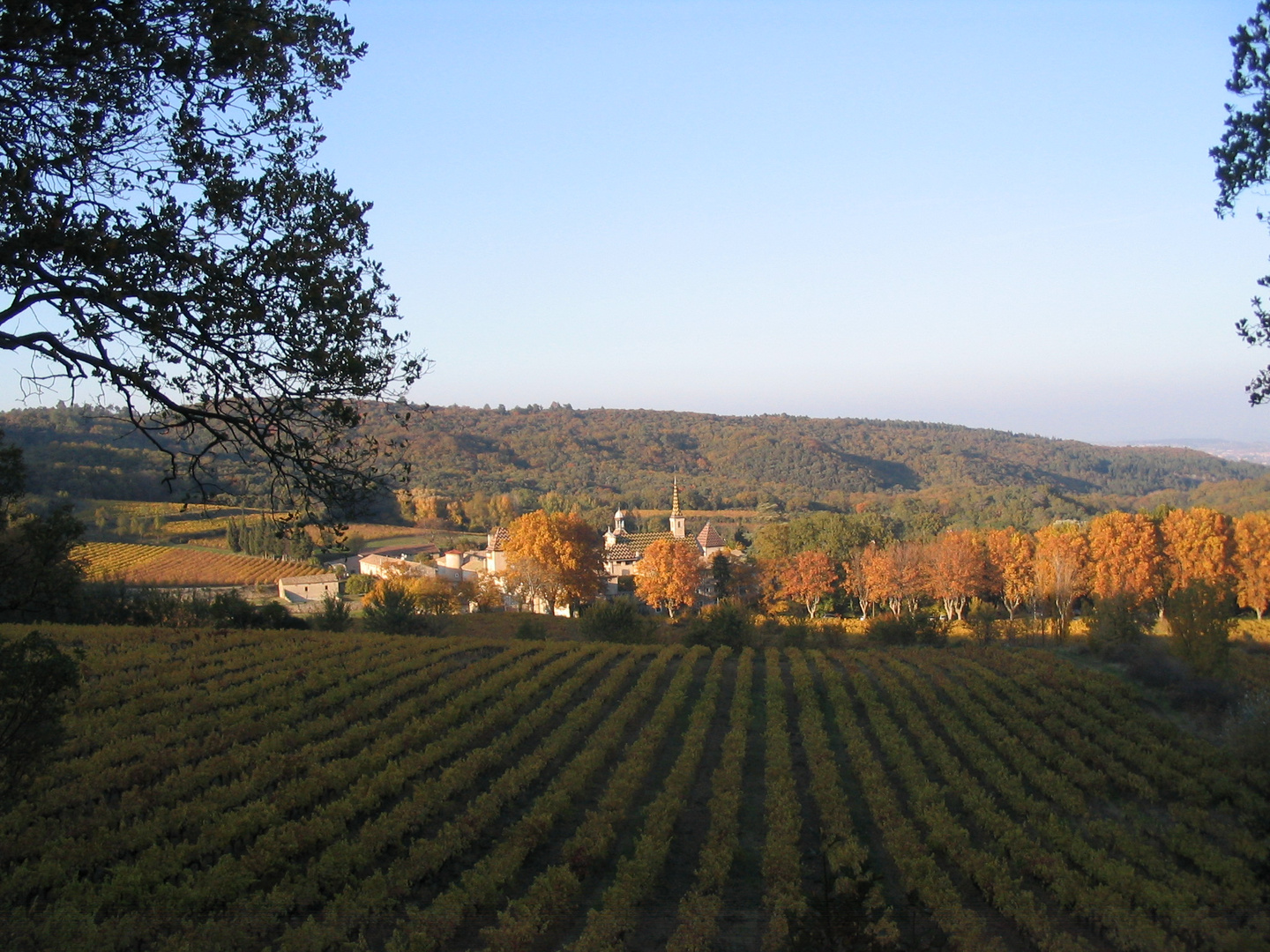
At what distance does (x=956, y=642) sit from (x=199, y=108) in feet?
114

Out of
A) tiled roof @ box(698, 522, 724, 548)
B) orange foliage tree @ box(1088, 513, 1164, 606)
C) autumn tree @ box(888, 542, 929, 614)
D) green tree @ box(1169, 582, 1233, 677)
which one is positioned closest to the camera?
green tree @ box(1169, 582, 1233, 677)

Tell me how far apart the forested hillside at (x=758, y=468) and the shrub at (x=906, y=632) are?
57062mm

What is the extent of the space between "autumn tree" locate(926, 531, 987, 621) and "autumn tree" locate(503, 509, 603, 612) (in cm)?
2006

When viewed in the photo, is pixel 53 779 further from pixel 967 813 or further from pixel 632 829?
pixel 967 813

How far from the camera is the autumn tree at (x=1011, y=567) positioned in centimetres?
5066

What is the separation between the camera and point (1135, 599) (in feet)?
134

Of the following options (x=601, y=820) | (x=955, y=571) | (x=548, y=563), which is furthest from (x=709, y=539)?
(x=601, y=820)

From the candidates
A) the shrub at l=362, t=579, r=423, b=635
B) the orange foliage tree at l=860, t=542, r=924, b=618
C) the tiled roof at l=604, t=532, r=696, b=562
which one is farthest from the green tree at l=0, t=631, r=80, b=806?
the tiled roof at l=604, t=532, r=696, b=562

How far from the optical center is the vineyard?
1972 inches

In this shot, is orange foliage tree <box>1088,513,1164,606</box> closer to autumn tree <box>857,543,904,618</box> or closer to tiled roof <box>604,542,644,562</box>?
autumn tree <box>857,543,904,618</box>

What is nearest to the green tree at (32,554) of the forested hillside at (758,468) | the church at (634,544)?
the church at (634,544)

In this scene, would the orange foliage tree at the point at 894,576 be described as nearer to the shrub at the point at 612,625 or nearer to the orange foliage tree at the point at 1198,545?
the orange foliage tree at the point at 1198,545

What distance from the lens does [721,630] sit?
32594 mm

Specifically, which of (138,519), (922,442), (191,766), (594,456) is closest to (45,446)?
(138,519)
